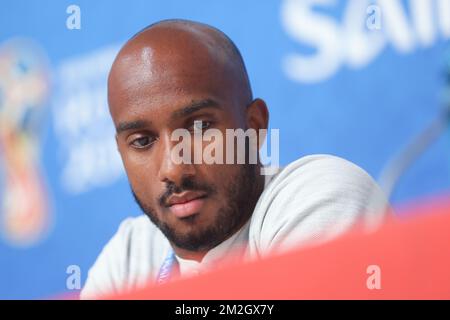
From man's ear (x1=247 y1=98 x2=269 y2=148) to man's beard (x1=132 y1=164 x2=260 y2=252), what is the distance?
0.10 meters

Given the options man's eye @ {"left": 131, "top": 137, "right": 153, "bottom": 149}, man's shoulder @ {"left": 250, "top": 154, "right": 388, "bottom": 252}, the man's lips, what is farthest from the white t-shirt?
man's eye @ {"left": 131, "top": 137, "right": 153, "bottom": 149}

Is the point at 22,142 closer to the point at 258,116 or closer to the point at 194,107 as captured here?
the point at 194,107

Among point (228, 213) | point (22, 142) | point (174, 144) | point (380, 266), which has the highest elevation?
point (22, 142)

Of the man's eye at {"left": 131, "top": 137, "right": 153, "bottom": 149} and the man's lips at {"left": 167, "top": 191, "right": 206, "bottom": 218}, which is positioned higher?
the man's eye at {"left": 131, "top": 137, "right": 153, "bottom": 149}

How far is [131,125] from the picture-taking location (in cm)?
188

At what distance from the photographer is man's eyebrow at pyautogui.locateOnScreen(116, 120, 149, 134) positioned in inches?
73.0

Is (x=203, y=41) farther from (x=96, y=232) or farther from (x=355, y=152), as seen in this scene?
(x=96, y=232)

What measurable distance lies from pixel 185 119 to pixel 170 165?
0.12 m

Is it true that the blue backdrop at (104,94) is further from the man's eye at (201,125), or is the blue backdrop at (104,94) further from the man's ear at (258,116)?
the man's eye at (201,125)

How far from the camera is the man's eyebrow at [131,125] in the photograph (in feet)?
6.09

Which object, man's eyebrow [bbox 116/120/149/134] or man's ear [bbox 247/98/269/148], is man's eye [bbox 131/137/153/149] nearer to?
man's eyebrow [bbox 116/120/149/134]

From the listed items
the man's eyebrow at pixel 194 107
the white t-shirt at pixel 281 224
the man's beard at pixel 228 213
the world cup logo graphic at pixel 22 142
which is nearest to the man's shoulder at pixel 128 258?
the white t-shirt at pixel 281 224

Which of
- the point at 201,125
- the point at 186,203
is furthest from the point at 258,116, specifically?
the point at 186,203
